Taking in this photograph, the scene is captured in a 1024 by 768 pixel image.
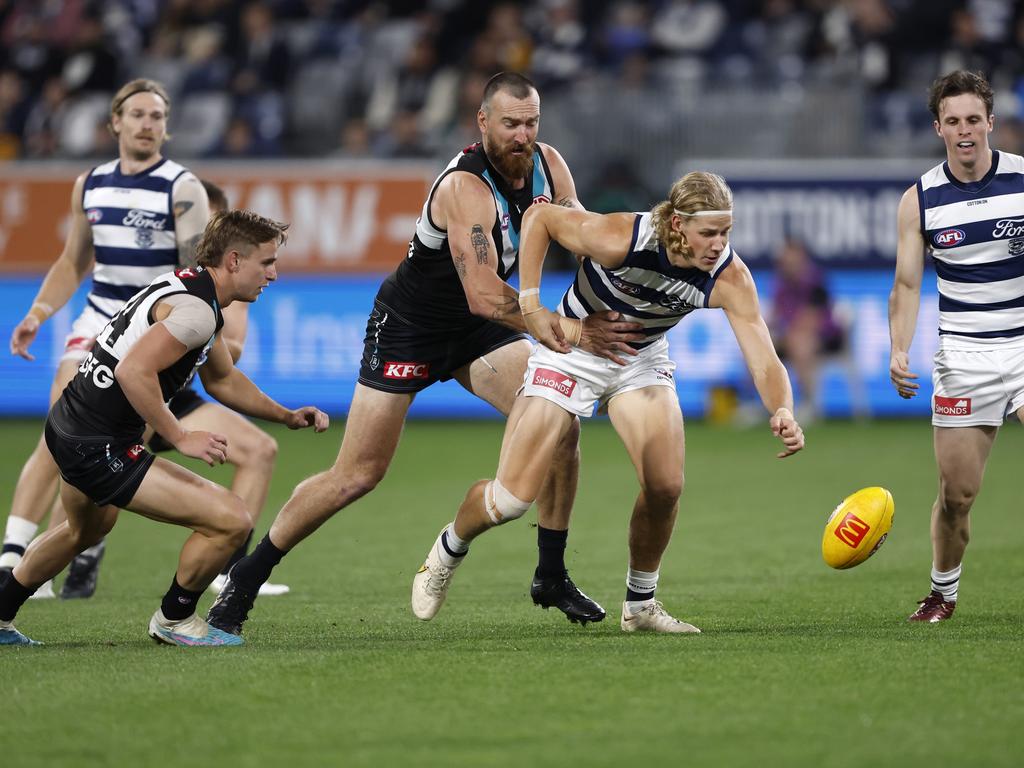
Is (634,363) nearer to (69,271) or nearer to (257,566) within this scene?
(257,566)

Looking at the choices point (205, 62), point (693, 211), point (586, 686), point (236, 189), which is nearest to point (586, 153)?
point (236, 189)

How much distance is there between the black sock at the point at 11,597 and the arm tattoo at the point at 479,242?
2.44 m

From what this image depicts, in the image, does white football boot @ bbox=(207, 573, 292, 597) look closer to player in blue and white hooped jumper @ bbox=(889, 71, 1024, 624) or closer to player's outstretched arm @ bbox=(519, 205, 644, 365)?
player's outstretched arm @ bbox=(519, 205, 644, 365)

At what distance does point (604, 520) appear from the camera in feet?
37.4

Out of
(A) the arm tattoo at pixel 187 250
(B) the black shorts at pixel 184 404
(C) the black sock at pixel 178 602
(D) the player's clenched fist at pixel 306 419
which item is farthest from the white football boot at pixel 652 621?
(A) the arm tattoo at pixel 187 250

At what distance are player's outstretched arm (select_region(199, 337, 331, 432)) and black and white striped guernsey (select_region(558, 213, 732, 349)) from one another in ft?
4.32

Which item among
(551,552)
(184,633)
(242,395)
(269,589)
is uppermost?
(242,395)

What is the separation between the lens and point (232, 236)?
21.1 ft

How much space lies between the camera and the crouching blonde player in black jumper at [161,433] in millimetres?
6137

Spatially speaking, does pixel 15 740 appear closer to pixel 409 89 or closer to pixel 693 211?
pixel 693 211

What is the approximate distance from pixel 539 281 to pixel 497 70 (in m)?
14.0

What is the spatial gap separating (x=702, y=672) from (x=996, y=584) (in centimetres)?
328

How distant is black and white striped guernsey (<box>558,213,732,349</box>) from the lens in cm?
650

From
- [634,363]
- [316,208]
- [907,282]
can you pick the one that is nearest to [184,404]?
[634,363]
